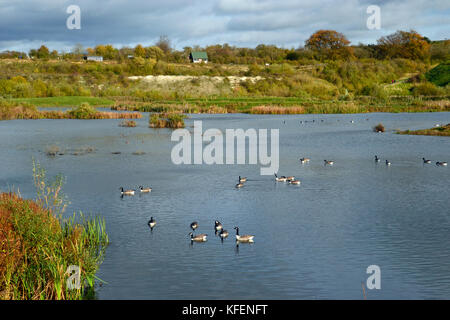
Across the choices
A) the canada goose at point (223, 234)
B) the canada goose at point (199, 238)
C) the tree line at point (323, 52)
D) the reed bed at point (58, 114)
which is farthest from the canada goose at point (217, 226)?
the tree line at point (323, 52)

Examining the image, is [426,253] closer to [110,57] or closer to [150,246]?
[150,246]

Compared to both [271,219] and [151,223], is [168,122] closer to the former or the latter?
[271,219]

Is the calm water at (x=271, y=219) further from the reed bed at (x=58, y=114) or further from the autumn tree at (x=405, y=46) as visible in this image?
the autumn tree at (x=405, y=46)

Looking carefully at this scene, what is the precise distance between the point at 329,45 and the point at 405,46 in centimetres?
2439

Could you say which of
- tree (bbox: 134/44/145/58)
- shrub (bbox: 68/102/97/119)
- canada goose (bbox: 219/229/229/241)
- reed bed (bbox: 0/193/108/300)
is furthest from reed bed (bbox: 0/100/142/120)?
tree (bbox: 134/44/145/58)

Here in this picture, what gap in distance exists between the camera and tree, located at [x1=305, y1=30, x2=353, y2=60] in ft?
581

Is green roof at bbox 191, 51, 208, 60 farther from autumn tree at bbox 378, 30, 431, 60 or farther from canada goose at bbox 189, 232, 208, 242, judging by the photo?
canada goose at bbox 189, 232, 208, 242

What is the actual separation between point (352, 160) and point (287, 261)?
26068mm

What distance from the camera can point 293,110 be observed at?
95.0 meters

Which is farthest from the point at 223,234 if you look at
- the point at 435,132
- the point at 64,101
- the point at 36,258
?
the point at 64,101

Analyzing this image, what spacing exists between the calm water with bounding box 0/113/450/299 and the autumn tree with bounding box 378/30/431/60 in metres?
127

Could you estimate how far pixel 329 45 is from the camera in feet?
605

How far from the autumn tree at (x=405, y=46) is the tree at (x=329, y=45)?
37.6 ft
